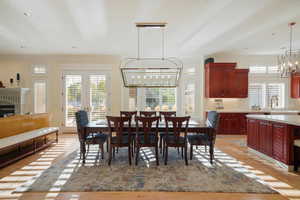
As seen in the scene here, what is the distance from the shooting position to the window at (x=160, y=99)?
265 inches

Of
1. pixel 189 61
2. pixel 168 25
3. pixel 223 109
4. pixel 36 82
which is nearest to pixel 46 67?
pixel 36 82

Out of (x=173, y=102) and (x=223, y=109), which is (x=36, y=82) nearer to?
(x=173, y=102)

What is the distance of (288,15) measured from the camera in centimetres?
355

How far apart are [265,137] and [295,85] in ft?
13.7

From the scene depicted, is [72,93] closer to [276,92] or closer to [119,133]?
[119,133]

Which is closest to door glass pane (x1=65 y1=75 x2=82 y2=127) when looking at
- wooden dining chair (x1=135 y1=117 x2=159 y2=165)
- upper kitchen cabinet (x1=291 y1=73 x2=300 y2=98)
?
wooden dining chair (x1=135 y1=117 x2=159 y2=165)

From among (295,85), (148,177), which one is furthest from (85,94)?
(295,85)

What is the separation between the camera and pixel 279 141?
10.9ft

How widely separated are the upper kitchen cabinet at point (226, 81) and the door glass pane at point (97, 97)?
3923 mm

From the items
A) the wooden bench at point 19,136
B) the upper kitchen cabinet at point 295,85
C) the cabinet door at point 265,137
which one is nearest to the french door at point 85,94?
the wooden bench at point 19,136

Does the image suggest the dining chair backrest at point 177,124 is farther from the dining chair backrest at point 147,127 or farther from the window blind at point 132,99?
the window blind at point 132,99

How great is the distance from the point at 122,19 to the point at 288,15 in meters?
3.52

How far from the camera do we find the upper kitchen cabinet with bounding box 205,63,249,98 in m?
6.09

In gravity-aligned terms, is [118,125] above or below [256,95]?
below
